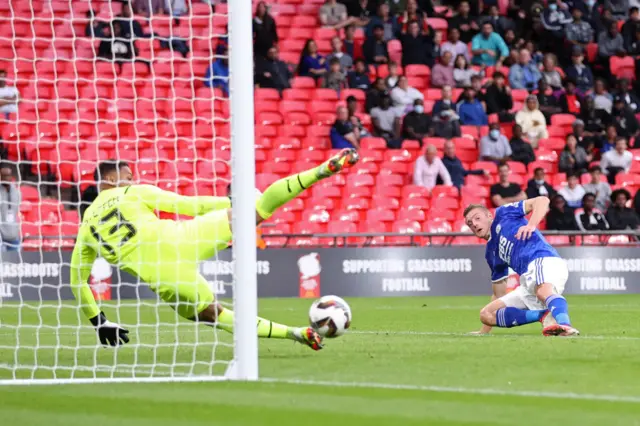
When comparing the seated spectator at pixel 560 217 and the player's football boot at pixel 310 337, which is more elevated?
the player's football boot at pixel 310 337

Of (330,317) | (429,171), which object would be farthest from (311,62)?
(330,317)

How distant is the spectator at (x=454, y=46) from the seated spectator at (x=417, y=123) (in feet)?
5.92

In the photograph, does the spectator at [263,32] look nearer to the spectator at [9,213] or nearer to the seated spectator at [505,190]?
the seated spectator at [505,190]

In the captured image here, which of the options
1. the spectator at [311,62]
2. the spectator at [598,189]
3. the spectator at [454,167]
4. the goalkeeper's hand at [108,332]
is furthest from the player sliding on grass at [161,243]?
the spectator at [311,62]

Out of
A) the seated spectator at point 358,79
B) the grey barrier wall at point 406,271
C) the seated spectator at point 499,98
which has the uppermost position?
the seated spectator at point 358,79

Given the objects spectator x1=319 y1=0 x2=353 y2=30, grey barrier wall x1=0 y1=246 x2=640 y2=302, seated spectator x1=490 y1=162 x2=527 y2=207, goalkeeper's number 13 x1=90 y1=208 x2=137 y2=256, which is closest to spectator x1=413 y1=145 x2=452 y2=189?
seated spectator x1=490 y1=162 x2=527 y2=207

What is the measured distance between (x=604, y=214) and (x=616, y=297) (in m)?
2.27

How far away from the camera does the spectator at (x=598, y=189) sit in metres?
19.5

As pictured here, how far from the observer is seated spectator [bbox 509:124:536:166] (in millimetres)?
20516

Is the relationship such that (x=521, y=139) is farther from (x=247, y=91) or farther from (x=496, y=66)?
(x=247, y=91)

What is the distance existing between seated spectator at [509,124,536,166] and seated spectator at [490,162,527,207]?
1545mm

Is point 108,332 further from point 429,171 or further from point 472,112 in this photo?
point 472,112

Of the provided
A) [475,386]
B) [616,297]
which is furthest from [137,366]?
[616,297]

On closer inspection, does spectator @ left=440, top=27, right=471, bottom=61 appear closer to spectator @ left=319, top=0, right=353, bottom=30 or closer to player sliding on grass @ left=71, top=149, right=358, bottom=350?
spectator @ left=319, top=0, right=353, bottom=30
